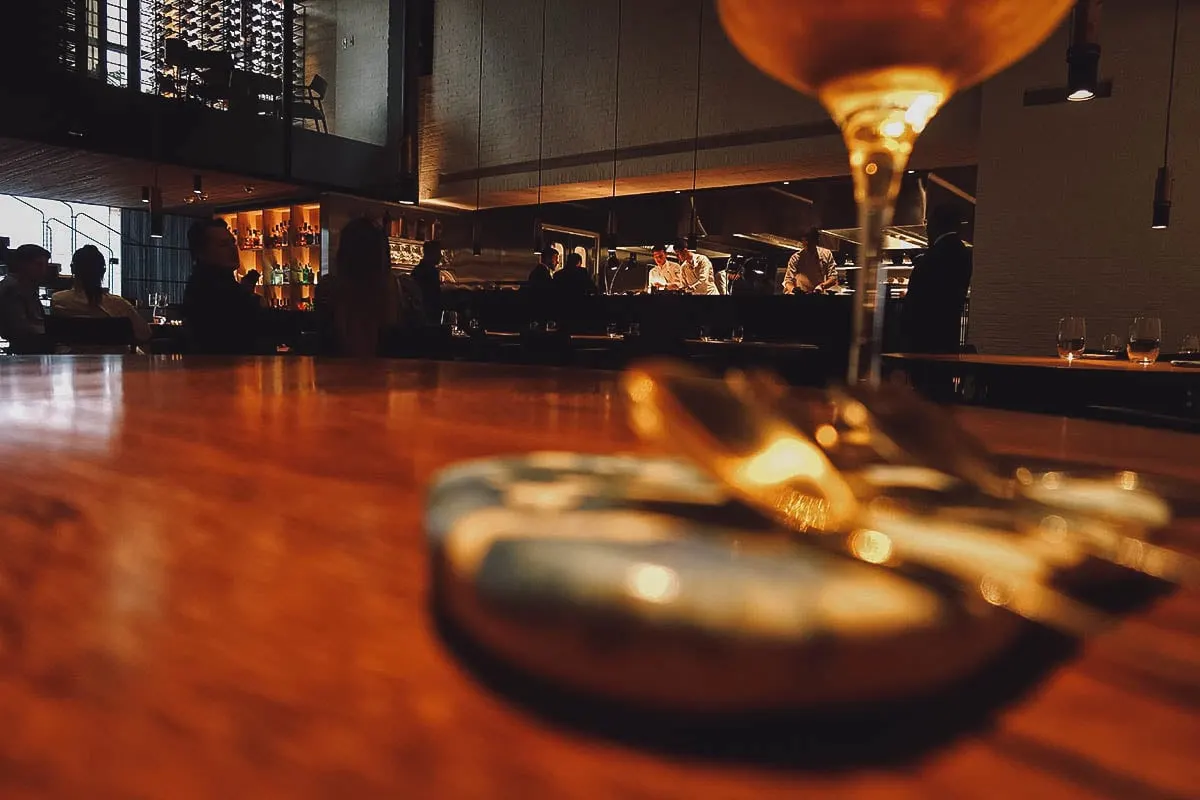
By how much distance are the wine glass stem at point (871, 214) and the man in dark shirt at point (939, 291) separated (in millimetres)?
3407

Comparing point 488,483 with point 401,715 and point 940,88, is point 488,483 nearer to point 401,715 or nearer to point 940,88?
point 401,715

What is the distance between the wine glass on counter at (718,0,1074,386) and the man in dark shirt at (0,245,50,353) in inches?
187

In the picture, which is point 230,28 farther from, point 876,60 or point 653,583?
point 653,583

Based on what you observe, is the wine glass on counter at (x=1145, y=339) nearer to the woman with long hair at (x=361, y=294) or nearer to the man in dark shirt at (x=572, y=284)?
the woman with long hair at (x=361, y=294)

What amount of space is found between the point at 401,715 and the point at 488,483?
9cm

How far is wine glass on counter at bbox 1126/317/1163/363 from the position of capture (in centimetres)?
242

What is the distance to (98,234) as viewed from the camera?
10.9 meters

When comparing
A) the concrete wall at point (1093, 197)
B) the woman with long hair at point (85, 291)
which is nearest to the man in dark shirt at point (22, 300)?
the woman with long hair at point (85, 291)

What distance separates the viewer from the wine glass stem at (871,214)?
0.37 meters

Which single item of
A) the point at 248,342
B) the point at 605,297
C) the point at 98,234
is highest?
the point at 98,234

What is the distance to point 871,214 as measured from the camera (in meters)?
0.38

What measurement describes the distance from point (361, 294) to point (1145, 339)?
2.75m

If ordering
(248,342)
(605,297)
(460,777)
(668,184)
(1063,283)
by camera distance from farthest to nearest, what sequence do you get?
(668,184) → (605,297) → (1063,283) → (248,342) → (460,777)

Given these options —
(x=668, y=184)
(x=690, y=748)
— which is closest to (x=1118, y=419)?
(x=690, y=748)
